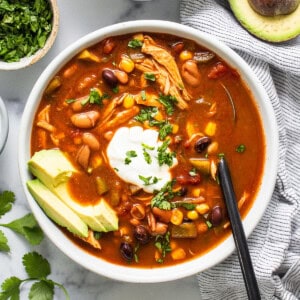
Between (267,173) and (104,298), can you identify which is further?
(104,298)

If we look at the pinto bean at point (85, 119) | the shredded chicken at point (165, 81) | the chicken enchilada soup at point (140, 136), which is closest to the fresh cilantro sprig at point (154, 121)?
the chicken enchilada soup at point (140, 136)

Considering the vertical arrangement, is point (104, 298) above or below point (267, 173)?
below

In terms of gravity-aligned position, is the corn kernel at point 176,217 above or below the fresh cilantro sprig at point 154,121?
below

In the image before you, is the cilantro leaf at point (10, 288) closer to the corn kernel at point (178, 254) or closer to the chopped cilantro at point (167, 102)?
the corn kernel at point (178, 254)

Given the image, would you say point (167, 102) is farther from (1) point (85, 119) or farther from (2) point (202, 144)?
(1) point (85, 119)

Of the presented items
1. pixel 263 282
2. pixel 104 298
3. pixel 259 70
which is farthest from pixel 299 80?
pixel 104 298

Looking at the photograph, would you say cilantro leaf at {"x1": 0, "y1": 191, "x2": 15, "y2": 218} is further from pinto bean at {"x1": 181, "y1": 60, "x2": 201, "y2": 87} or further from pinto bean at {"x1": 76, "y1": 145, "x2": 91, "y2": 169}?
pinto bean at {"x1": 181, "y1": 60, "x2": 201, "y2": 87}

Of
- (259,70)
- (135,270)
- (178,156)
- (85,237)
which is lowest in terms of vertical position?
(135,270)

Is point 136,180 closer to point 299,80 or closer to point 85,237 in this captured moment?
point 85,237
